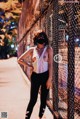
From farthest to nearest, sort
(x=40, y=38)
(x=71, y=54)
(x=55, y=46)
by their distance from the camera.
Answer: (x=55, y=46) < (x=40, y=38) < (x=71, y=54)

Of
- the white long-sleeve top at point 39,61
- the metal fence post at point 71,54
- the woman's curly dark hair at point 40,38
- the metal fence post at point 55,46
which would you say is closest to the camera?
the metal fence post at point 71,54

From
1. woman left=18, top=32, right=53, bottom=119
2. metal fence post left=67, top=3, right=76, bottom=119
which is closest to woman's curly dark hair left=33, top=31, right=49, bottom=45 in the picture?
woman left=18, top=32, right=53, bottom=119

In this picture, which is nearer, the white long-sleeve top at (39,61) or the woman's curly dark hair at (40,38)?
the woman's curly dark hair at (40,38)

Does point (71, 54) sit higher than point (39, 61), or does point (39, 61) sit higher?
point (71, 54)

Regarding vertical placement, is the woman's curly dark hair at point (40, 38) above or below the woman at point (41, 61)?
above

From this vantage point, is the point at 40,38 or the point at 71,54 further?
the point at 40,38

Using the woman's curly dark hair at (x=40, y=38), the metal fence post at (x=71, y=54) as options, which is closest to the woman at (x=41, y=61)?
the woman's curly dark hair at (x=40, y=38)

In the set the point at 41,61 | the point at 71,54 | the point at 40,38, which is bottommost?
the point at 41,61

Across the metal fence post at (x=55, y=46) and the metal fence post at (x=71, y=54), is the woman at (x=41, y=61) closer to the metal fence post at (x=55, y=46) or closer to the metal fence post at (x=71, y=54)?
the metal fence post at (x=71, y=54)

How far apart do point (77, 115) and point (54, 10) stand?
4.76ft

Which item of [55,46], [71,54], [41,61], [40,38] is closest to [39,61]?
[41,61]

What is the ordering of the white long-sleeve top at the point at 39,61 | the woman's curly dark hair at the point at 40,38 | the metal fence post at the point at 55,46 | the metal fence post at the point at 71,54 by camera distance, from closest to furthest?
the metal fence post at the point at 71,54
the woman's curly dark hair at the point at 40,38
the white long-sleeve top at the point at 39,61
the metal fence post at the point at 55,46

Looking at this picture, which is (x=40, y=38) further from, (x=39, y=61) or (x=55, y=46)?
(x=55, y=46)

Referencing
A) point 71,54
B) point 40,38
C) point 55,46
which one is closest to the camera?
point 71,54
